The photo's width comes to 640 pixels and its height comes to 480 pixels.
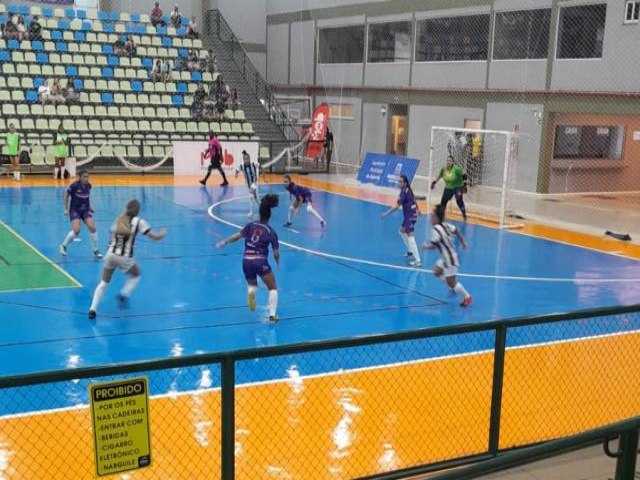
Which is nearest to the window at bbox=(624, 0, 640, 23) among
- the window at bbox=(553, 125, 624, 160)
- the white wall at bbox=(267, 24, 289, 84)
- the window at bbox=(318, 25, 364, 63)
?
the window at bbox=(553, 125, 624, 160)

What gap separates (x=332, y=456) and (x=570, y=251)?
12.3 metres

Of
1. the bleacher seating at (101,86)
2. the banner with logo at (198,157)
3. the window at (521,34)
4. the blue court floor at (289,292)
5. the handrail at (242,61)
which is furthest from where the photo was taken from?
the handrail at (242,61)

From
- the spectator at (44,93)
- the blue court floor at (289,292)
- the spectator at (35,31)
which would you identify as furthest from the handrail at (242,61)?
the blue court floor at (289,292)

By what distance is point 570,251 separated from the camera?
17.7 m

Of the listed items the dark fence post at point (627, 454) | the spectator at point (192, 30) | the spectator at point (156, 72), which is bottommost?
the dark fence post at point (627, 454)

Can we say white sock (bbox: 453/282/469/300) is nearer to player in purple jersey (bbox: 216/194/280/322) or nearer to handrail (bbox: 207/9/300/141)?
player in purple jersey (bbox: 216/194/280/322)

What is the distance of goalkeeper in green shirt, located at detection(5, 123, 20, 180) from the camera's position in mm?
27062

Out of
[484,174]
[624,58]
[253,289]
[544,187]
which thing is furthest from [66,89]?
[253,289]

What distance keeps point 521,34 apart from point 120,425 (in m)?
26.8

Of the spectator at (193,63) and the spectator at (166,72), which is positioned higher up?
the spectator at (193,63)

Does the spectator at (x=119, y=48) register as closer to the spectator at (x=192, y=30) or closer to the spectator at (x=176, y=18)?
the spectator at (x=192, y=30)

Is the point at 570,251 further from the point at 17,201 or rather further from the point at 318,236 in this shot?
the point at 17,201

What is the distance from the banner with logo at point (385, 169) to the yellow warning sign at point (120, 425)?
23.1 metres

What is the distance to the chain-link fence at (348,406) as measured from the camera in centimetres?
642
